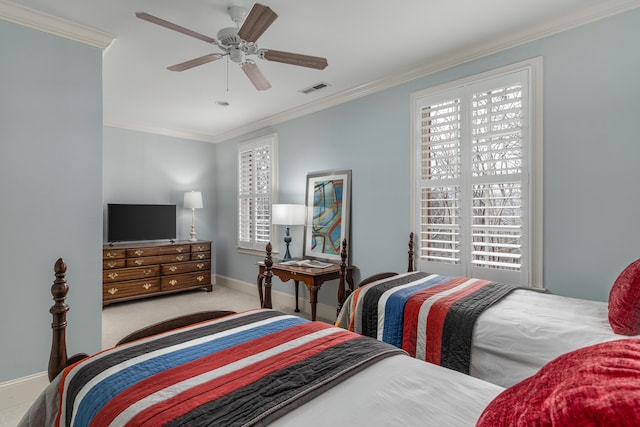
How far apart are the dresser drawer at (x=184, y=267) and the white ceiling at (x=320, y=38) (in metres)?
2.40

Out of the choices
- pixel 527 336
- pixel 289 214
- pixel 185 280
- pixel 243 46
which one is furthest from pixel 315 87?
pixel 185 280

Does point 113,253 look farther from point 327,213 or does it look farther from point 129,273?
point 327,213

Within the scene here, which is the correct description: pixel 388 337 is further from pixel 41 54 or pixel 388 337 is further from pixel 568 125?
pixel 41 54

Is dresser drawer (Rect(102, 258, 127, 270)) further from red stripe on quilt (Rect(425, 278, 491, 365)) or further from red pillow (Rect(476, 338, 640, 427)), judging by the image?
red pillow (Rect(476, 338, 640, 427))

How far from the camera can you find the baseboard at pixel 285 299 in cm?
414

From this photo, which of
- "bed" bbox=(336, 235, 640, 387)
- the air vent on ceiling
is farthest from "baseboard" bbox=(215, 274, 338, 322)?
the air vent on ceiling

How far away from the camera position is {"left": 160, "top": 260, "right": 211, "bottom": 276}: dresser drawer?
517 cm

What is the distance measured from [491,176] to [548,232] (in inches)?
23.6

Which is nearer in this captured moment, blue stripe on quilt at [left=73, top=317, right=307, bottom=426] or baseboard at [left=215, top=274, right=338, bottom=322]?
blue stripe on quilt at [left=73, top=317, right=307, bottom=426]

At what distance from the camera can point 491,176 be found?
283cm

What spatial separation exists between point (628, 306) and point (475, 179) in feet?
4.99

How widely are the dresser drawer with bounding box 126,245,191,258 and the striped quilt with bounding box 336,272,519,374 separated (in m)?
3.61

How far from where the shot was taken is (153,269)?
505 centimetres

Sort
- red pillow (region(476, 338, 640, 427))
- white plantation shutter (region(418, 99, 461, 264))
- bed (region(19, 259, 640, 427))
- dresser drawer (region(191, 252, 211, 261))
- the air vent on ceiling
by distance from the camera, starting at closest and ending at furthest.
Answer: red pillow (region(476, 338, 640, 427)) → bed (region(19, 259, 640, 427)) → white plantation shutter (region(418, 99, 461, 264)) → the air vent on ceiling → dresser drawer (region(191, 252, 211, 261))
